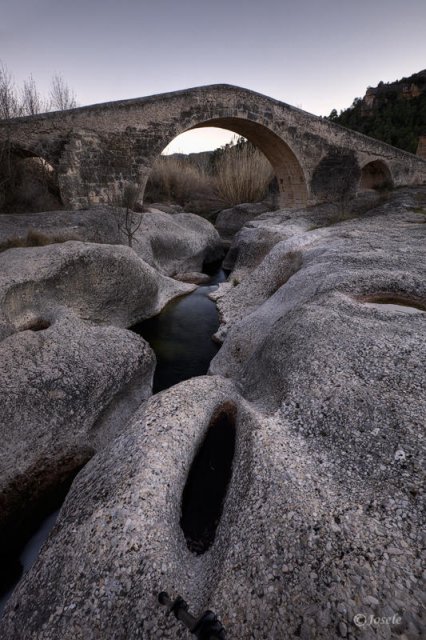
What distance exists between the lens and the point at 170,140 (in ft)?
32.6

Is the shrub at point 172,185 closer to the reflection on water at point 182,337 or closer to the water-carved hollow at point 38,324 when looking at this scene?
the reflection on water at point 182,337

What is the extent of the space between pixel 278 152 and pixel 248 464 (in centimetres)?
1359

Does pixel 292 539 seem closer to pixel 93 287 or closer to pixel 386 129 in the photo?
pixel 93 287

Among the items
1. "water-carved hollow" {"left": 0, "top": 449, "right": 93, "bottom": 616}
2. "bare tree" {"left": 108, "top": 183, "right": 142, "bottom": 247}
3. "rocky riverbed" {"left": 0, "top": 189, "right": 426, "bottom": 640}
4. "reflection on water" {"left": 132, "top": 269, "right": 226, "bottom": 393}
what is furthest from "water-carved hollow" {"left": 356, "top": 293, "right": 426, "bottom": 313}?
"bare tree" {"left": 108, "top": 183, "right": 142, "bottom": 247}

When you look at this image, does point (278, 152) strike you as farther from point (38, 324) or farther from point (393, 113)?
point (393, 113)

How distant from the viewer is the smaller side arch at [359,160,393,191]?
16.7m

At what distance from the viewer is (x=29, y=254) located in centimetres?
504

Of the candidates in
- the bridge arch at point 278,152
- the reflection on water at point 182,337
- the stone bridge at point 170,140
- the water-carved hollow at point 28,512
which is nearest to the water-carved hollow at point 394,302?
the reflection on water at point 182,337

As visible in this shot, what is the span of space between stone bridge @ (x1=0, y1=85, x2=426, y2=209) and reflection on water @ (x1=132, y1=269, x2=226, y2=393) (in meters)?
4.72

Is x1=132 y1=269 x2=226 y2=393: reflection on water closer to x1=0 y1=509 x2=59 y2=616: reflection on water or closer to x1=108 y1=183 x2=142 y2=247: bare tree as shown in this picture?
x1=0 y1=509 x2=59 y2=616: reflection on water

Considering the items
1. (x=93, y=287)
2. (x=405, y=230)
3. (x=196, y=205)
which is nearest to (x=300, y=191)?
(x=196, y=205)

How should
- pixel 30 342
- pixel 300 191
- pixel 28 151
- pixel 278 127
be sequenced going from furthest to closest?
1. pixel 300 191
2. pixel 278 127
3. pixel 28 151
4. pixel 30 342

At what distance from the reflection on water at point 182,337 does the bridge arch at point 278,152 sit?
620cm

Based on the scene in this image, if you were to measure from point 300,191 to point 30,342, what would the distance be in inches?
509
